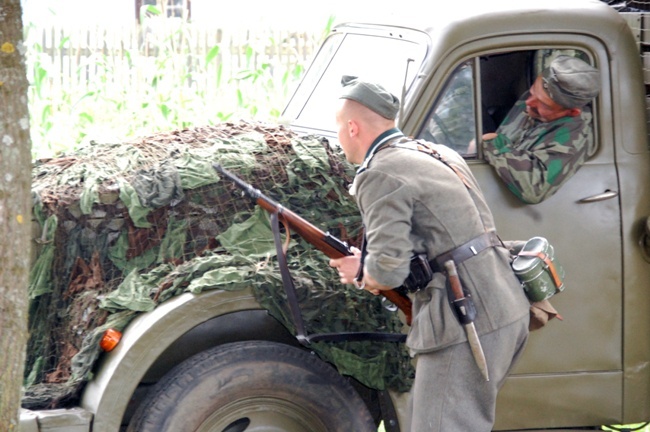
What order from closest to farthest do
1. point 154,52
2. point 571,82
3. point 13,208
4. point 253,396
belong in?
point 13,208 < point 253,396 < point 571,82 < point 154,52

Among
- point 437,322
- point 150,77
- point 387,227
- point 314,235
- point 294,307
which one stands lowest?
point 150,77

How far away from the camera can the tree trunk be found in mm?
3271

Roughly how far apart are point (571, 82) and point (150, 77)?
718 centimetres

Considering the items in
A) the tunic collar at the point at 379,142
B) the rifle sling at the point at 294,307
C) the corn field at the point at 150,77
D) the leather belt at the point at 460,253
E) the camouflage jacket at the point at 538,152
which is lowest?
the corn field at the point at 150,77

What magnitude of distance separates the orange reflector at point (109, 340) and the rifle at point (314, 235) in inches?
28.7

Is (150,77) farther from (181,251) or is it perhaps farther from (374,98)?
(374,98)

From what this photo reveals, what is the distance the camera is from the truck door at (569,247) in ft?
14.4

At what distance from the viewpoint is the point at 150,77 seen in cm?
1088

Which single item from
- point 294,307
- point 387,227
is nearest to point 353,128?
point 387,227

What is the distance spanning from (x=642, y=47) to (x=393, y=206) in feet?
5.59

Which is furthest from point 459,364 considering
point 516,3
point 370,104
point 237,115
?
point 237,115

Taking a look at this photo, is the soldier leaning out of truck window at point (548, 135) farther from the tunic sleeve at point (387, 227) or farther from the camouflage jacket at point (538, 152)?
the tunic sleeve at point (387, 227)

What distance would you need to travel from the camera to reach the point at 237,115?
32.6 ft

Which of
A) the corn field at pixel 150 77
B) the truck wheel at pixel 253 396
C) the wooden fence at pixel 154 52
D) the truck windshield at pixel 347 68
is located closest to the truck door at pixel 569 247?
the truck windshield at pixel 347 68
